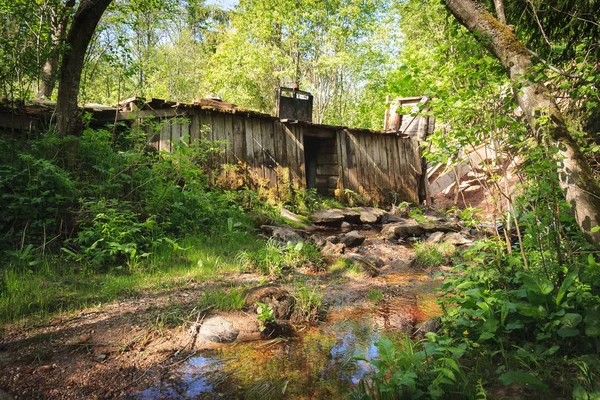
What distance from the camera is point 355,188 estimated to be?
11.6 m

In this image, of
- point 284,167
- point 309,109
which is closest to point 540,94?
point 284,167

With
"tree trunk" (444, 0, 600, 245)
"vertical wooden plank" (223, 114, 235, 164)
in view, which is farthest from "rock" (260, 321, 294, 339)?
"vertical wooden plank" (223, 114, 235, 164)

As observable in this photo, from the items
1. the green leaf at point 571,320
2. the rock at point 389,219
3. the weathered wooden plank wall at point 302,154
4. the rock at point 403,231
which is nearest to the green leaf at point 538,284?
the green leaf at point 571,320

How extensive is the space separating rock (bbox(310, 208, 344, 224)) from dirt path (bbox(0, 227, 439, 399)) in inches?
187

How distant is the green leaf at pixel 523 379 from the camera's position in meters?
1.70

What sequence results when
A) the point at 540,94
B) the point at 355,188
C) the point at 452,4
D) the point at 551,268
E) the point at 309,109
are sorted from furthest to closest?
the point at 309,109 < the point at 355,188 < the point at 452,4 < the point at 540,94 < the point at 551,268

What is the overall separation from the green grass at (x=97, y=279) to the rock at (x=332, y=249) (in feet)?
5.09

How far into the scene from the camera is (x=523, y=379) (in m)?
1.72

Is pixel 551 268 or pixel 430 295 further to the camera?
pixel 430 295

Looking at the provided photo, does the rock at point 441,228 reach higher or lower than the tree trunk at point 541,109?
lower

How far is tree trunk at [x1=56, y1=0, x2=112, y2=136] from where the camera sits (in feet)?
18.0

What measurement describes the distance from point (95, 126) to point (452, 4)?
7256mm

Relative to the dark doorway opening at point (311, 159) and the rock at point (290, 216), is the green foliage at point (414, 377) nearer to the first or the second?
the rock at point (290, 216)

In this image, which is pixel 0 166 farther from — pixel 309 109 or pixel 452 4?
pixel 309 109
